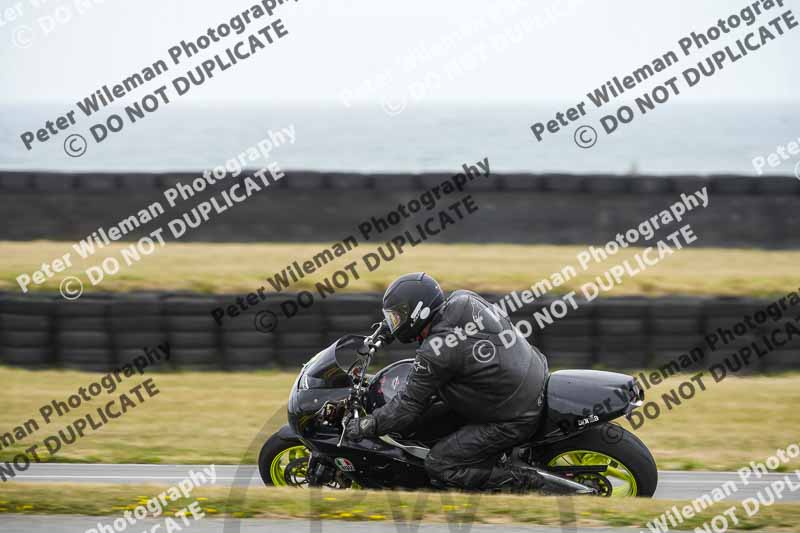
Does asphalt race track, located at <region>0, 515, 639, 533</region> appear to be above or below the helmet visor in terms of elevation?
below

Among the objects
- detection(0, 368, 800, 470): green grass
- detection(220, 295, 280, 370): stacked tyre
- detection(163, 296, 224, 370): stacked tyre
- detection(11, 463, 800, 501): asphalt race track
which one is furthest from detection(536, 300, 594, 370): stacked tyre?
detection(163, 296, 224, 370): stacked tyre

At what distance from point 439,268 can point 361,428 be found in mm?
7501

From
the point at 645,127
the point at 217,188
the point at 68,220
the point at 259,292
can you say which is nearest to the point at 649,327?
the point at 259,292

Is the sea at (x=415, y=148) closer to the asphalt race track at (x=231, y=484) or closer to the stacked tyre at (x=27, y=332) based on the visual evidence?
the stacked tyre at (x=27, y=332)

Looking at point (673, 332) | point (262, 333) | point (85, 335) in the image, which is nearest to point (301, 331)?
point (262, 333)

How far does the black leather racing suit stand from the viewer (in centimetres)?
553

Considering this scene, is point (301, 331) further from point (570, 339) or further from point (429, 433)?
point (429, 433)

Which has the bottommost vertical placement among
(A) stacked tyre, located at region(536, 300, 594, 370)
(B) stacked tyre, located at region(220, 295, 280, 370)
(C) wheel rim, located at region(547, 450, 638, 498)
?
(A) stacked tyre, located at region(536, 300, 594, 370)

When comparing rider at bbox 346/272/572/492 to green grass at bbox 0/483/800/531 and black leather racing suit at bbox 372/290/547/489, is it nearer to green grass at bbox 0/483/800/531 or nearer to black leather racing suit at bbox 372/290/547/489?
black leather racing suit at bbox 372/290/547/489

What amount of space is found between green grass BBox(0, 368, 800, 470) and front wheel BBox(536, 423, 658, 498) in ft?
6.27

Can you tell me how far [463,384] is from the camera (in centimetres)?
563

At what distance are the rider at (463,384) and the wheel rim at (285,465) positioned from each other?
0.72 meters

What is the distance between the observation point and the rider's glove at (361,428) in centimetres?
559

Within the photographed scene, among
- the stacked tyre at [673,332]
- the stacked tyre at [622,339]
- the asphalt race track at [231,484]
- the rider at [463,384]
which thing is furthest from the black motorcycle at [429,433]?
the stacked tyre at [673,332]
